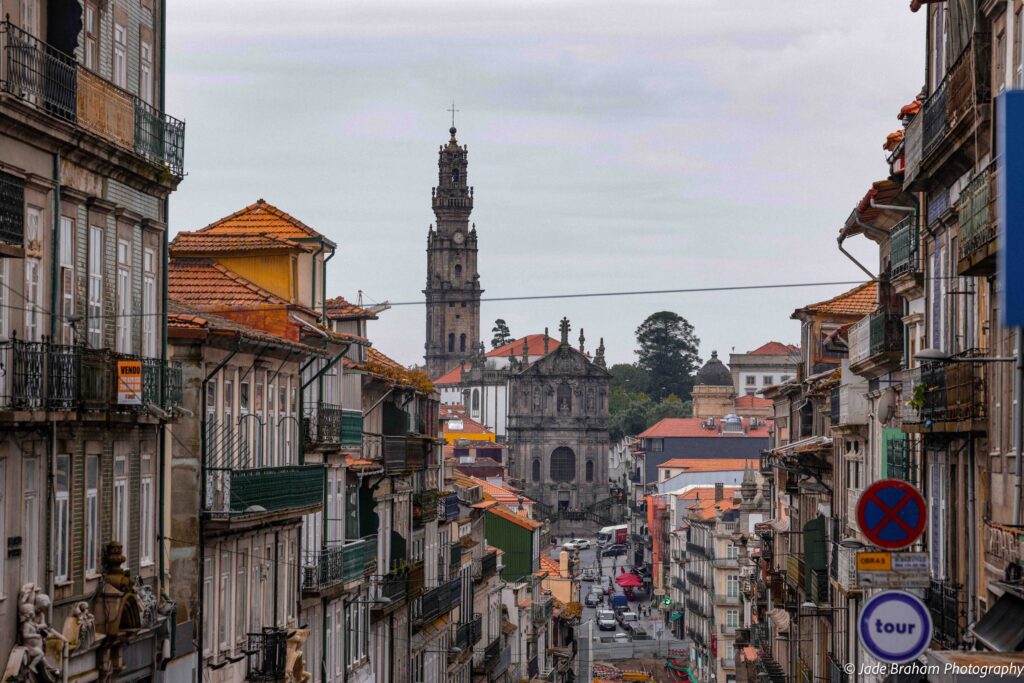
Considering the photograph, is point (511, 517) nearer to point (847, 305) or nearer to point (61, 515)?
point (847, 305)

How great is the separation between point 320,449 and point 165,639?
9622 millimetres

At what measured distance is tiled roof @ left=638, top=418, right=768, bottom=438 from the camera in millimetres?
160375

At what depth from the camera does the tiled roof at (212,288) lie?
31.4m

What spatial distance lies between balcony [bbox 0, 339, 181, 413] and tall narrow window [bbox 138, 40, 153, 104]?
338cm

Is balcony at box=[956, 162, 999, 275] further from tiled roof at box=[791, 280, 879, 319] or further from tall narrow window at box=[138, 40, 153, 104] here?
tiled roof at box=[791, 280, 879, 319]

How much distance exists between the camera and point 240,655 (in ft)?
96.1

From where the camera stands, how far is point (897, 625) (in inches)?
589

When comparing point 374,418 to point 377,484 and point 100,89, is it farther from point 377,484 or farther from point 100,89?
point 100,89

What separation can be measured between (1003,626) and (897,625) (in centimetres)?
416

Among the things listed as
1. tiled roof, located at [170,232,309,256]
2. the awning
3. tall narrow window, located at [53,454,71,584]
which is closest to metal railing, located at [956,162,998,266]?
the awning

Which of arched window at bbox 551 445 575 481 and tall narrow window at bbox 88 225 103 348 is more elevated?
tall narrow window at bbox 88 225 103 348

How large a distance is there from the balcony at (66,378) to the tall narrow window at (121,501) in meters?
0.79

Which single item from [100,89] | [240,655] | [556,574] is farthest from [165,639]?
[556,574]

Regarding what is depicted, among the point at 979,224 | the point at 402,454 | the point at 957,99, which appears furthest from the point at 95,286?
the point at 402,454
